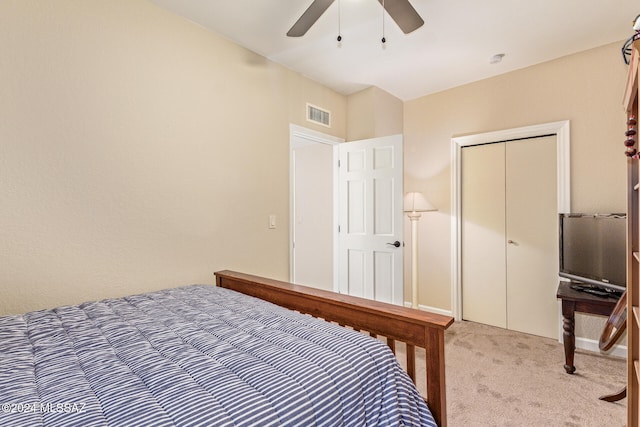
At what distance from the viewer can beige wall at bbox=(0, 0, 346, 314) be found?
5.10ft

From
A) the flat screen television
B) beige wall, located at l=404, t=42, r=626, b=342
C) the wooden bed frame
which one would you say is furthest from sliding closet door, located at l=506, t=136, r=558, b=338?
the wooden bed frame

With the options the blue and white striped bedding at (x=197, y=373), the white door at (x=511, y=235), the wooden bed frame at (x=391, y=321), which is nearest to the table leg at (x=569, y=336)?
the white door at (x=511, y=235)

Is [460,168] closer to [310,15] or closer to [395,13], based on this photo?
[395,13]

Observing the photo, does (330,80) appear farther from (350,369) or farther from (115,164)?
(350,369)

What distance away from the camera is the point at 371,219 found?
3107 mm

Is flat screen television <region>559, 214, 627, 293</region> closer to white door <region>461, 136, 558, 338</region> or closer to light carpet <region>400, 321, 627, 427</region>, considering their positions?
white door <region>461, 136, 558, 338</region>

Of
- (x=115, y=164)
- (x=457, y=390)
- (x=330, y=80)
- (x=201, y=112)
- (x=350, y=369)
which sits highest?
(x=330, y=80)

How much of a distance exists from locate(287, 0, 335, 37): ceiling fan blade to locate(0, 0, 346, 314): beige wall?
2.67ft

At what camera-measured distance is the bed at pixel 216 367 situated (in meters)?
0.74

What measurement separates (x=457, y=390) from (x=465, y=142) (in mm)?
2420

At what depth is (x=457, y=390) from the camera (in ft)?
6.70

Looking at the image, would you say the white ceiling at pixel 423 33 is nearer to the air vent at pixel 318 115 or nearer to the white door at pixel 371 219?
the air vent at pixel 318 115

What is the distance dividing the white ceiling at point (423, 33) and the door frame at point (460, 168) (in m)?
0.61

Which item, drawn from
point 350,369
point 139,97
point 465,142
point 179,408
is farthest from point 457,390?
point 139,97
